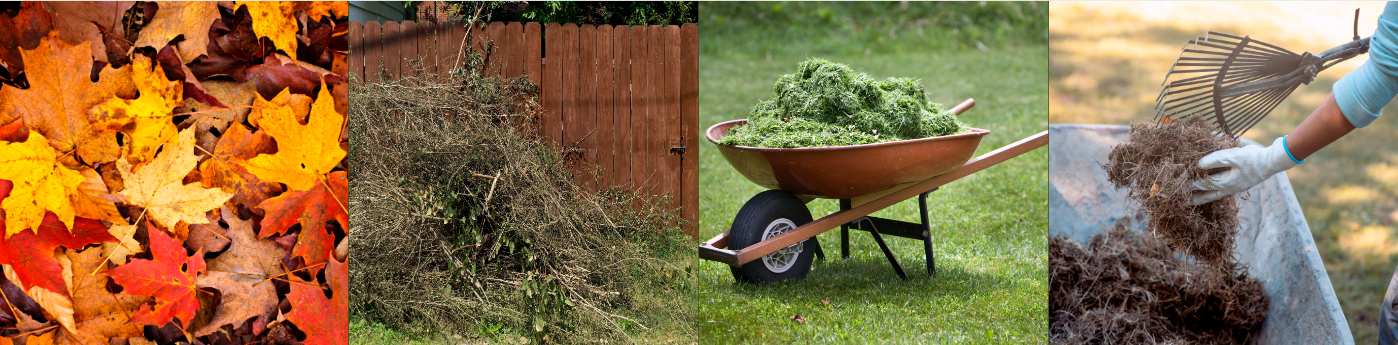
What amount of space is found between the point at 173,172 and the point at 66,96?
424mm

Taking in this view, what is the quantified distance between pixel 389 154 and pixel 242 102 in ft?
1.43

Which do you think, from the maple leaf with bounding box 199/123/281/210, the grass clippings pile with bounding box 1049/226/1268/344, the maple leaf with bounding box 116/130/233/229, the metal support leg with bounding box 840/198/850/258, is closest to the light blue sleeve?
the grass clippings pile with bounding box 1049/226/1268/344

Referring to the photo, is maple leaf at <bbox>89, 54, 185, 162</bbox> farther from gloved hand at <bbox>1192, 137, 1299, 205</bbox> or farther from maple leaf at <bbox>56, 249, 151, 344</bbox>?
gloved hand at <bbox>1192, 137, 1299, 205</bbox>

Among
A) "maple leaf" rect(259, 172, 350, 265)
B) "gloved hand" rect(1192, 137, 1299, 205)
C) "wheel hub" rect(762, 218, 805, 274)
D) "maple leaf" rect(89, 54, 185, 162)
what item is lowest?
"wheel hub" rect(762, 218, 805, 274)

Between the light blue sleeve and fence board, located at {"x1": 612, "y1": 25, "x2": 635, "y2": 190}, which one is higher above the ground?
the light blue sleeve

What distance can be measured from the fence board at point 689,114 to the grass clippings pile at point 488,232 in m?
0.09

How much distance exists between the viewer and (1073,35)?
23.1 ft

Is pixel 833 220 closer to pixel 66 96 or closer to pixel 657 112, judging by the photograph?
pixel 657 112

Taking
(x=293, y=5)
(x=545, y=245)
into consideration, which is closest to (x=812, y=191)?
(x=545, y=245)

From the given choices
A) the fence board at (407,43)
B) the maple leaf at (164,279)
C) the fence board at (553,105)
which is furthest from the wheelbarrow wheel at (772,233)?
the maple leaf at (164,279)

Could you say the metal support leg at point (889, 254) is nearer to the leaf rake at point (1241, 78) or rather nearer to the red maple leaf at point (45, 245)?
the leaf rake at point (1241, 78)

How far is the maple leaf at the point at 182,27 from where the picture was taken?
86.1 inches

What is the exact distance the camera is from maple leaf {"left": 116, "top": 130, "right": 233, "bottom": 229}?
2230mm

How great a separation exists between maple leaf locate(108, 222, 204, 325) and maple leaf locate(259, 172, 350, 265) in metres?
0.29
